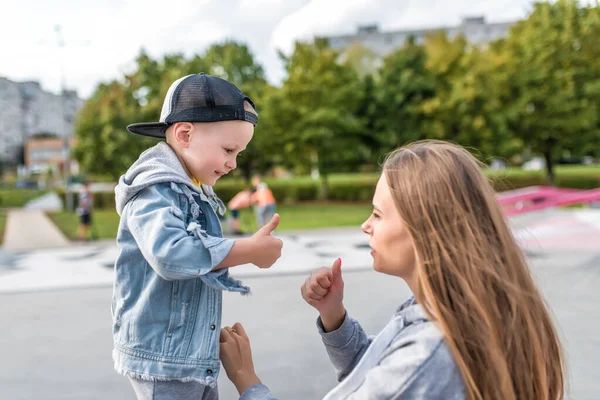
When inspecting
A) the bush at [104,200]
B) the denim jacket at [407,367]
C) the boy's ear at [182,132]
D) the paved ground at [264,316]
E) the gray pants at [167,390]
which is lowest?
the bush at [104,200]

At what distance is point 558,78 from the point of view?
2362 cm

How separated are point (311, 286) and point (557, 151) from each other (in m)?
25.7

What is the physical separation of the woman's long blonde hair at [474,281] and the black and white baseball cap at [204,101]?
50 centimetres

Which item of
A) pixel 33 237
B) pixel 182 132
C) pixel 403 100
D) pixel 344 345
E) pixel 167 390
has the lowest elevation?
pixel 33 237

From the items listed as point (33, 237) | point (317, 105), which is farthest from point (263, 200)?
point (317, 105)

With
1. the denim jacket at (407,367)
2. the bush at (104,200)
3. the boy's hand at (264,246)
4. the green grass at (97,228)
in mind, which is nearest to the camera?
the denim jacket at (407,367)

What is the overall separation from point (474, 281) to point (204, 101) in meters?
0.81

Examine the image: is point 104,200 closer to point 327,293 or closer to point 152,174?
point 152,174

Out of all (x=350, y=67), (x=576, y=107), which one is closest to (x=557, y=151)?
(x=576, y=107)

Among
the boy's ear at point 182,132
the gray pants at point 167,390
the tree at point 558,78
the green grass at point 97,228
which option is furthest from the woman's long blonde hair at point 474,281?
the tree at point 558,78

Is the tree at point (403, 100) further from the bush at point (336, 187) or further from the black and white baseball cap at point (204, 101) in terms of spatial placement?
the black and white baseball cap at point (204, 101)

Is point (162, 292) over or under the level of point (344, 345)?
over

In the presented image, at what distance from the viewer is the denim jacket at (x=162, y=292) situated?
4.63 feet

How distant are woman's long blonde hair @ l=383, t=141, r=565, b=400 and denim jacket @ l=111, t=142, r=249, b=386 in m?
0.48
